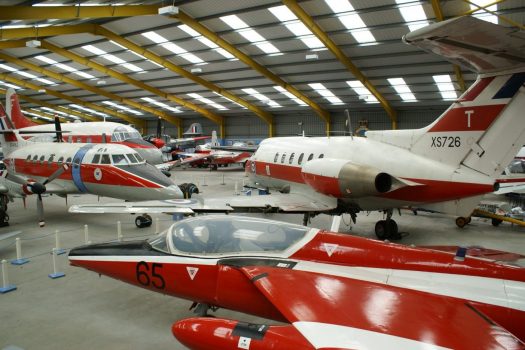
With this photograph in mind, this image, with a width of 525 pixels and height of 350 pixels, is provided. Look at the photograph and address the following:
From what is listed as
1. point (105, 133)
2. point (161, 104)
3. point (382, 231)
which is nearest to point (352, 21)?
point (382, 231)

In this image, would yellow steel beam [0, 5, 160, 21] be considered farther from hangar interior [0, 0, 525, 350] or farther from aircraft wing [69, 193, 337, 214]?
aircraft wing [69, 193, 337, 214]

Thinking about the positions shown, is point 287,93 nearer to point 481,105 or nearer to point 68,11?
point 68,11

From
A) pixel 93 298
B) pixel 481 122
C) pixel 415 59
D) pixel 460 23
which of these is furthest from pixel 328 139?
pixel 415 59

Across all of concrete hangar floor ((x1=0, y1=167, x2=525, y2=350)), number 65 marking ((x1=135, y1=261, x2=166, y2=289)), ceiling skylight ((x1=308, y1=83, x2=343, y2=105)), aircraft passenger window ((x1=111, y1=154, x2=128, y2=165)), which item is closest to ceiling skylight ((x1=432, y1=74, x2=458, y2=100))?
ceiling skylight ((x1=308, y1=83, x2=343, y2=105))

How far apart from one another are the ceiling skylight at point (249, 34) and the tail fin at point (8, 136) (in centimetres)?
1145

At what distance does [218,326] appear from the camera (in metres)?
3.47

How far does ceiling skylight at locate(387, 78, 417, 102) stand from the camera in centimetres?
2629

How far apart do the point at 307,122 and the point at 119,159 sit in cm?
2806

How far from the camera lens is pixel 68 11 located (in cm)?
1552

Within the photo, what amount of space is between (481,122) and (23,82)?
3971 cm

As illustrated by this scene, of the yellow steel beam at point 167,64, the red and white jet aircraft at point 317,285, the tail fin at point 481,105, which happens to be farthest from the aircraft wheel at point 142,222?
the yellow steel beam at point 167,64

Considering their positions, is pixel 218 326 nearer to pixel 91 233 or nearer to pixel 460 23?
pixel 460 23

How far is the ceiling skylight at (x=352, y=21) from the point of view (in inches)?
680

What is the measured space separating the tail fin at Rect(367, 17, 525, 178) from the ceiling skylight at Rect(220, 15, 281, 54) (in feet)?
46.8
